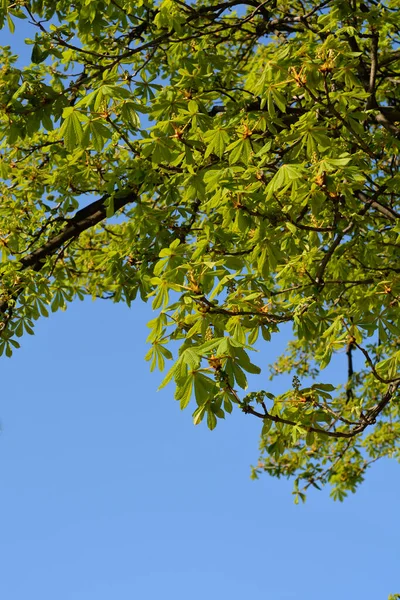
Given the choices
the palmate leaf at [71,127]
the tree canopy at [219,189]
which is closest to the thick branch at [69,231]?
the tree canopy at [219,189]

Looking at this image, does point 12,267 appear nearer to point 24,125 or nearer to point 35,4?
point 24,125

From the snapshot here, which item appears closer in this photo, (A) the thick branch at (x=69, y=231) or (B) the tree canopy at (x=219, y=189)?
(B) the tree canopy at (x=219, y=189)

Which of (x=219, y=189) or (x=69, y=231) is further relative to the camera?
(x=69, y=231)

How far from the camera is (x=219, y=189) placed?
5.41 meters

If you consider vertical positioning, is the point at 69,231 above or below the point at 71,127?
above

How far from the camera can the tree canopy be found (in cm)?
503

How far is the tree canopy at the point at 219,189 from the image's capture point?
5027 mm

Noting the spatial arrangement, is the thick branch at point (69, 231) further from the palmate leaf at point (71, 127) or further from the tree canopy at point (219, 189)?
the palmate leaf at point (71, 127)

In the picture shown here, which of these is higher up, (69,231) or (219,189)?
(69,231)

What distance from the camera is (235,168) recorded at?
17.5 ft

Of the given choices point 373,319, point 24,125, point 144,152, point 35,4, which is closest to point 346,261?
point 373,319

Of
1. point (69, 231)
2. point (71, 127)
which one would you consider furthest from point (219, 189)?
point (69, 231)

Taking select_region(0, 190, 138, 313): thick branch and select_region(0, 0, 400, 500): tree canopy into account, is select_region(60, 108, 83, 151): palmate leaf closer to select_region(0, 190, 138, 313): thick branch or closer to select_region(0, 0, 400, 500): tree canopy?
select_region(0, 0, 400, 500): tree canopy

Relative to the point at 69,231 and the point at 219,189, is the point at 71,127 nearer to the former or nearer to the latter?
the point at 219,189
